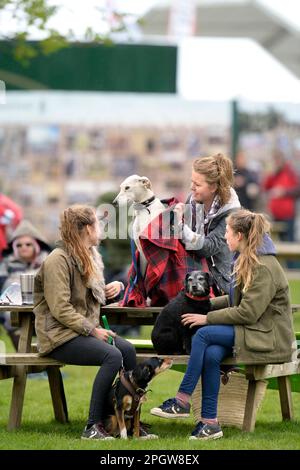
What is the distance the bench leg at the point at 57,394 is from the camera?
8.41 m

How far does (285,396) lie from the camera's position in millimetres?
8547

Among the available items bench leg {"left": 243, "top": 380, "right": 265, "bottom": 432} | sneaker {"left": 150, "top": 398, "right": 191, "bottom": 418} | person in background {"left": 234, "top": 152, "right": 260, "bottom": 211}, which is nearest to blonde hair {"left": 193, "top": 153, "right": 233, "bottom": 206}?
bench leg {"left": 243, "top": 380, "right": 265, "bottom": 432}

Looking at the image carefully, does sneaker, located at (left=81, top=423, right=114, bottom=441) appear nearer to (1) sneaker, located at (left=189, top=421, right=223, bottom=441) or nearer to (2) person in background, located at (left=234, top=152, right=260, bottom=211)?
(1) sneaker, located at (left=189, top=421, right=223, bottom=441)

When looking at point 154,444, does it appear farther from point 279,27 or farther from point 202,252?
point 279,27

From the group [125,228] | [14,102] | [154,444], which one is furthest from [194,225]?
[14,102]

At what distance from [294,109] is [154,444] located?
15606mm

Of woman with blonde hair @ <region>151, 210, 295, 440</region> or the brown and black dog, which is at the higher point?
woman with blonde hair @ <region>151, 210, 295, 440</region>

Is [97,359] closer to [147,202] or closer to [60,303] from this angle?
[60,303]

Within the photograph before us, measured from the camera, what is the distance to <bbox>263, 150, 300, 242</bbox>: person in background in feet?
74.1

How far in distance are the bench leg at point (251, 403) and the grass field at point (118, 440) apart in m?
0.08

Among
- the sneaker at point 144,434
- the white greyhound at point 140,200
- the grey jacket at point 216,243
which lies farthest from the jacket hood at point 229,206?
the sneaker at point 144,434

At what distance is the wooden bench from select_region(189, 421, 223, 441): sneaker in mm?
393

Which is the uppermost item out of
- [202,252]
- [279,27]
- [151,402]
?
[279,27]

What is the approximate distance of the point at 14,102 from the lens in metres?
19.5
